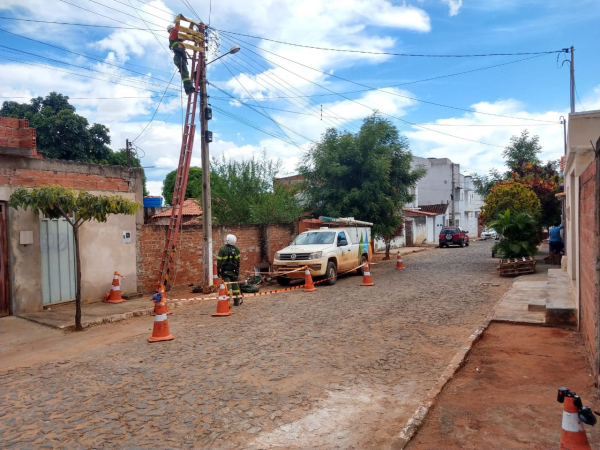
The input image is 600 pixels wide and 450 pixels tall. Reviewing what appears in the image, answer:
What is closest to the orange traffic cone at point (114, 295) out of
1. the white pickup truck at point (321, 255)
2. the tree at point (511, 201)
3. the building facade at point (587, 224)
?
the white pickup truck at point (321, 255)

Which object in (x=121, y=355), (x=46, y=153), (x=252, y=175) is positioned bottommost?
(x=121, y=355)

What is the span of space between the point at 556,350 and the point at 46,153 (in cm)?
2874

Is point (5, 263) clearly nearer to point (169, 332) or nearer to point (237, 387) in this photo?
point (169, 332)

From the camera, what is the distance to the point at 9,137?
9898 mm

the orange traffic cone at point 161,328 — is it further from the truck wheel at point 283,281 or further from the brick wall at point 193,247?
the truck wheel at point 283,281

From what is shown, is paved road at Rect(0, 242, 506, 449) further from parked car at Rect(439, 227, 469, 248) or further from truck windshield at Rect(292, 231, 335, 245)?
parked car at Rect(439, 227, 469, 248)

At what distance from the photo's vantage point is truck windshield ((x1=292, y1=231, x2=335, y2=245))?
15.6 meters

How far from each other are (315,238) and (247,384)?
1048 cm

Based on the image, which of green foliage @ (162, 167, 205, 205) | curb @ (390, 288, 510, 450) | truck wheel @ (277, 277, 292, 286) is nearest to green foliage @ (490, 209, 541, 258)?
truck wheel @ (277, 277, 292, 286)

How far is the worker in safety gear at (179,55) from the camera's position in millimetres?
12781

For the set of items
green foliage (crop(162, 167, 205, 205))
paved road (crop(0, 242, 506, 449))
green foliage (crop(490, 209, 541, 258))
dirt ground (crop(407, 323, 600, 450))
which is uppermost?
green foliage (crop(162, 167, 205, 205))

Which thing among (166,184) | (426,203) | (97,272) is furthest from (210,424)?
(426,203)

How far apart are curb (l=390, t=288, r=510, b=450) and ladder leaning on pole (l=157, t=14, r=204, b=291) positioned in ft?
27.7

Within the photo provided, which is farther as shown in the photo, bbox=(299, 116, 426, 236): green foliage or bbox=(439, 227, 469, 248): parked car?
bbox=(439, 227, 469, 248): parked car
